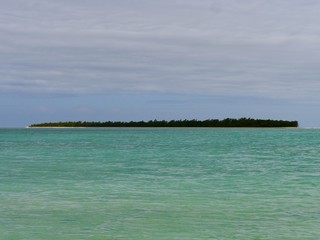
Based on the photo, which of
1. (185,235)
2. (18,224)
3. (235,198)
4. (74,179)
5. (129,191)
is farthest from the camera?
(74,179)

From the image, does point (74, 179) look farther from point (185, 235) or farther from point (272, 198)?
point (185, 235)

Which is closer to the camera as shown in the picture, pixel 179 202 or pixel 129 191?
pixel 179 202

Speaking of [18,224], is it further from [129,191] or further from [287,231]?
[129,191]

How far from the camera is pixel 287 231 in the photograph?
1527 cm

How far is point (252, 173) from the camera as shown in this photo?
33.1 meters

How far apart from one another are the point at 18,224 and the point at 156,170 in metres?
19.1

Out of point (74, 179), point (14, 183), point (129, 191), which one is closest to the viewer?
point (129, 191)

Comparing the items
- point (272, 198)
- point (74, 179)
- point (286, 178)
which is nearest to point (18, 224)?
point (272, 198)

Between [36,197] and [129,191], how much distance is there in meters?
3.84

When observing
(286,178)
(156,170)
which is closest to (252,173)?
(286,178)

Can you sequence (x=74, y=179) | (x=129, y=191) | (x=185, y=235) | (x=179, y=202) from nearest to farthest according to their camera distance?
(x=185, y=235), (x=179, y=202), (x=129, y=191), (x=74, y=179)

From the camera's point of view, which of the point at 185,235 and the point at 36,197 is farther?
the point at 36,197

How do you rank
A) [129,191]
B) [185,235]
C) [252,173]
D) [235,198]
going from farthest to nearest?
[252,173] < [129,191] < [235,198] < [185,235]

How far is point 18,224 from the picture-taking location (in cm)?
1586
